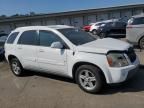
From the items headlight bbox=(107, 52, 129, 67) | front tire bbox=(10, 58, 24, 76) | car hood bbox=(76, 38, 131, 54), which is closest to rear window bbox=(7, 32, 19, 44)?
front tire bbox=(10, 58, 24, 76)

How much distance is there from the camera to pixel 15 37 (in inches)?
328

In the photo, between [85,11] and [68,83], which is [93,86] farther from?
A: [85,11]

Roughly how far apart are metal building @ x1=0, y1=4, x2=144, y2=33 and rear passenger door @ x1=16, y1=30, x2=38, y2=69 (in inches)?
1518

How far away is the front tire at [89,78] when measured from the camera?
5834 mm

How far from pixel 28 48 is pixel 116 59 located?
306 centimetres

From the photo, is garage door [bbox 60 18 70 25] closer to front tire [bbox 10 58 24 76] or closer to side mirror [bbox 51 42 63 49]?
front tire [bbox 10 58 24 76]

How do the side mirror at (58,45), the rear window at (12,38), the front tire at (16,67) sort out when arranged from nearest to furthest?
the side mirror at (58,45)
the front tire at (16,67)
the rear window at (12,38)

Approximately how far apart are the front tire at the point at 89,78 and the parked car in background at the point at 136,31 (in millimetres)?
5939

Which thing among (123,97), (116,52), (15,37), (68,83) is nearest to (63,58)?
(68,83)

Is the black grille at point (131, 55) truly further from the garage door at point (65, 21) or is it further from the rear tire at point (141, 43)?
the garage door at point (65, 21)

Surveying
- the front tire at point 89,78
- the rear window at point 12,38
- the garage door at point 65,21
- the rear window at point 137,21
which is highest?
the garage door at point 65,21

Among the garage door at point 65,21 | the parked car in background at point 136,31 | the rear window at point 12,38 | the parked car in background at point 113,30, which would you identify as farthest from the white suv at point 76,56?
the garage door at point 65,21

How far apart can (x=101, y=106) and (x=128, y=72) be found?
1.10m

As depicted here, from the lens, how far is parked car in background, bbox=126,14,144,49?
11.2 m
